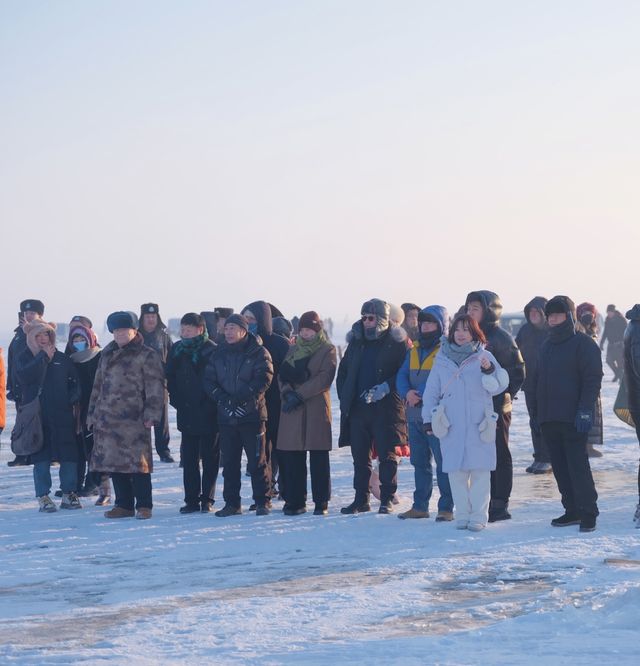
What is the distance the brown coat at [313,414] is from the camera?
34.0 ft

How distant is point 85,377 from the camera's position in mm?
11469

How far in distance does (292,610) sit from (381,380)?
3.70 meters

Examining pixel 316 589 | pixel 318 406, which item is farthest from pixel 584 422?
pixel 316 589

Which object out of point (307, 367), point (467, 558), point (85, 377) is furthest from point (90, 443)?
point (467, 558)

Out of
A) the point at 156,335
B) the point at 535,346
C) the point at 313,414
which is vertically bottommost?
the point at 313,414

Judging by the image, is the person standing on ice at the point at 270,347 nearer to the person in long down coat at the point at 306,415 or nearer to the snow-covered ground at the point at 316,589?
the person in long down coat at the point at 306,415

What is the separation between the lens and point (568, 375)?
929 cm

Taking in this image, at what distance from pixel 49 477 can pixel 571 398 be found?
4.78 meters

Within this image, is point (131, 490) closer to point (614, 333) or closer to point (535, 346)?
point (535, 346)

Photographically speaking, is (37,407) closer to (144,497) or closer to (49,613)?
(144,497)

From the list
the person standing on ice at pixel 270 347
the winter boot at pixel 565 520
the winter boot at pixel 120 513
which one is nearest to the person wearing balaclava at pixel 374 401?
the person standing on ice at pixel 270 347

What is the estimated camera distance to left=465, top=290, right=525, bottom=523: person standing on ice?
9.72m

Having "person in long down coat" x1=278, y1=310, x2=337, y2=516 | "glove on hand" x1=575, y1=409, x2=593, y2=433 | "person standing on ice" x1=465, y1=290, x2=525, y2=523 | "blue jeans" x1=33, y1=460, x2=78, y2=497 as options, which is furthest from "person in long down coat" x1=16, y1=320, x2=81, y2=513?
"glove on hand" x1=575, y1=409, x2=593, y2=433

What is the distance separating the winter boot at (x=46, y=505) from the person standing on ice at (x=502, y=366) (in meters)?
3.92
